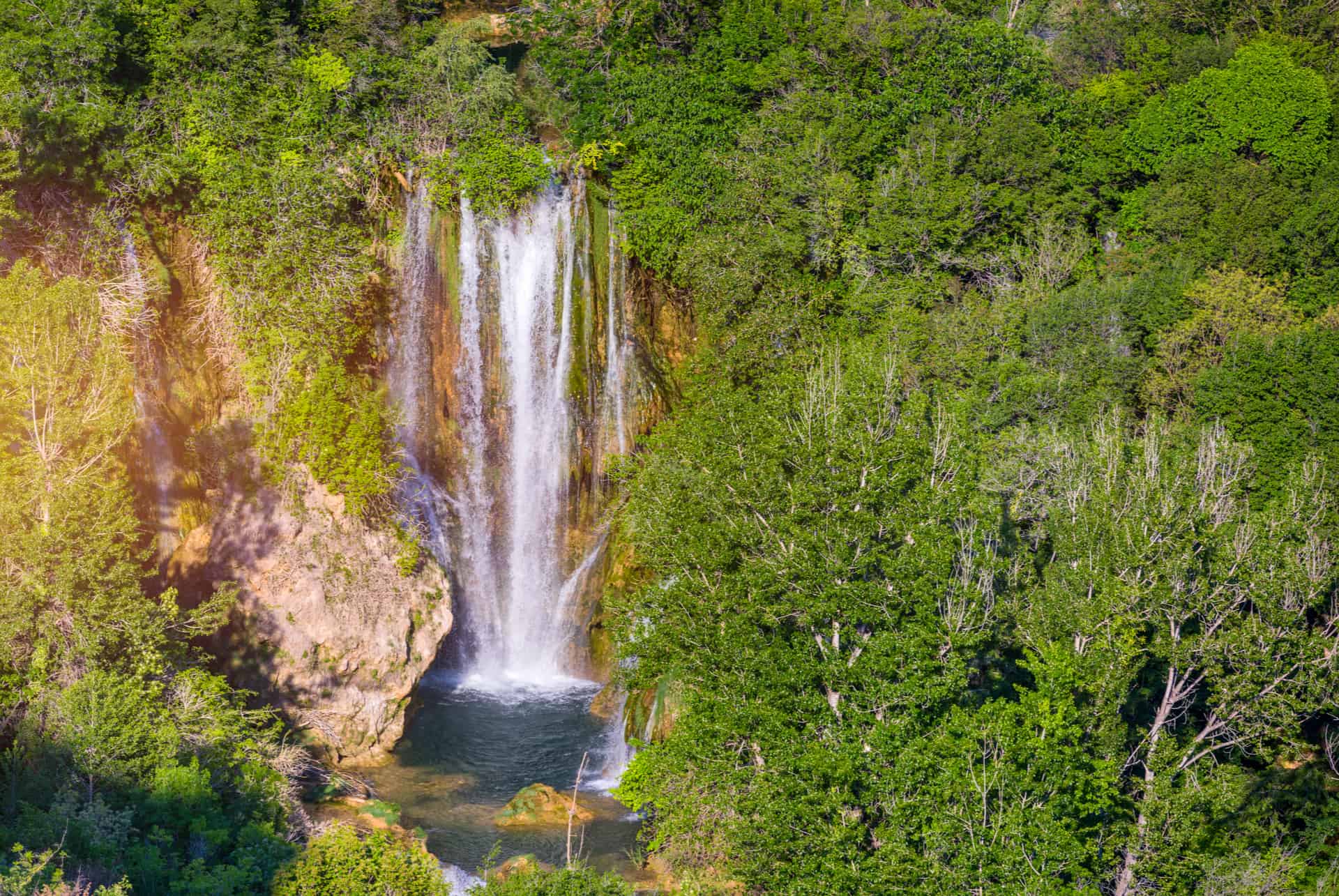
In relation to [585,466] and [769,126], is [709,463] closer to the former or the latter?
[585,466]

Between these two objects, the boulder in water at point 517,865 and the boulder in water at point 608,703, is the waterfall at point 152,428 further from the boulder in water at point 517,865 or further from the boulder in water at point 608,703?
the boulder in water at point 608,703

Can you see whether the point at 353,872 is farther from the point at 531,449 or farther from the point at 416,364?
the point at 416,364

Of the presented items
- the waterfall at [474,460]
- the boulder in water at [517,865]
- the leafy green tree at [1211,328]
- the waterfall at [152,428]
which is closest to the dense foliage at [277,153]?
the waterfall at [152,428]

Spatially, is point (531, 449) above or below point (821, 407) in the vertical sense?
below

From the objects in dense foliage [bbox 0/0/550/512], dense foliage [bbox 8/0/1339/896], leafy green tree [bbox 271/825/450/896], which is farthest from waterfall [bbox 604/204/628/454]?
leafy green tree [bbox 271/825/450/896]

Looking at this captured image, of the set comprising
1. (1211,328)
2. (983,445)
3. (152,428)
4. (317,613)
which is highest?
(1211,328)

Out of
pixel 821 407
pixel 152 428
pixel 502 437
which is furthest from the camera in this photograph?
pixel 502 437

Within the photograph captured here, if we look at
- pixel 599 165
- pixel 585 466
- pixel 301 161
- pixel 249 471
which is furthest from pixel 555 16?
pixel 249 471

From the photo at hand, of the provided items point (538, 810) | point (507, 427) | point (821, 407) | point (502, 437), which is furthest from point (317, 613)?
point (821, 407)
